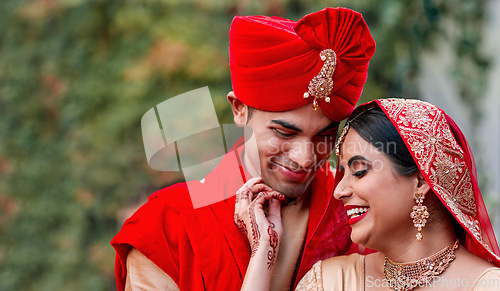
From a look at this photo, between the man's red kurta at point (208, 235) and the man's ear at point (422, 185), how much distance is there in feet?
1.57

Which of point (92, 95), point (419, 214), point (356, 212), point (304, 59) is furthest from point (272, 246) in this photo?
point (92, 95)

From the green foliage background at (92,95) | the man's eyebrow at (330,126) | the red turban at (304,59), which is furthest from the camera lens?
the green foliage background at (92,95)

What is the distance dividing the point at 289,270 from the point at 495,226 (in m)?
3.01

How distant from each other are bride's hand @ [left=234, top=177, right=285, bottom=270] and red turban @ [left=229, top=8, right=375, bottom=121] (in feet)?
1.10

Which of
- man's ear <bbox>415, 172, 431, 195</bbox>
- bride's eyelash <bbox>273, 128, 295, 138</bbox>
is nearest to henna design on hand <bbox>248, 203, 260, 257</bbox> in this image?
bride's eyelash <bbox>273, 128, 295, 138</bbox>

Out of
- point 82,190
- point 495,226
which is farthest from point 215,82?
point 495,226

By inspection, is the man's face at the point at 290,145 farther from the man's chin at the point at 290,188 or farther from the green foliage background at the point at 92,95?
the green foliage background at the point at 92,95

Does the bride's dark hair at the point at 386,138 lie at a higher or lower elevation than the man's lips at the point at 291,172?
higher

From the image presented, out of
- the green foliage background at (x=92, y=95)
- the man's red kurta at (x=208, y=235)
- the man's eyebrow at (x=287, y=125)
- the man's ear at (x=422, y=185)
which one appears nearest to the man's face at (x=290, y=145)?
the man's eyebrow at (x=287, y=125)

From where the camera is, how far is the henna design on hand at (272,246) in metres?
2.48

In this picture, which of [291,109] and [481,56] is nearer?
[291,109]

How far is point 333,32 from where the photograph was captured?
2.42 m

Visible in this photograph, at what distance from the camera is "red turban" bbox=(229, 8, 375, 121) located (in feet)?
7.97

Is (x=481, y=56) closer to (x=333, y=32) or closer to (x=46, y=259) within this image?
(x=333, y=32)
